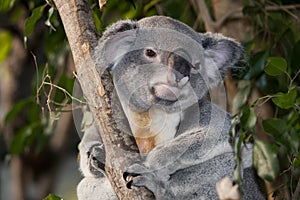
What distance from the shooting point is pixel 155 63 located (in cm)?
326

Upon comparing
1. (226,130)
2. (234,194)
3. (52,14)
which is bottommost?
(234,194)

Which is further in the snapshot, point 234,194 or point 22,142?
point 22,142

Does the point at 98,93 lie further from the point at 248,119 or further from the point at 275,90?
the point at 275,90

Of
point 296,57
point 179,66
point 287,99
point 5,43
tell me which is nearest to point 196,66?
point 179,66

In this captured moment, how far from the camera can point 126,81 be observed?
3.33 meters

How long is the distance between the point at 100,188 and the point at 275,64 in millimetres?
937

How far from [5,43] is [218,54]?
2.92 m

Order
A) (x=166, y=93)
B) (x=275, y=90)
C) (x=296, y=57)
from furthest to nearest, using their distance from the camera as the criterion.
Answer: (x=275, y=90) → (x=296, y=57) → (x=166, y=93)

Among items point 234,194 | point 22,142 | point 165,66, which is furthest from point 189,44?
point 22,142

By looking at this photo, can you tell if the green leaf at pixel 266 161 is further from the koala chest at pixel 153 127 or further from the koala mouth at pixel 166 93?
the koala chest at pixel 153 127

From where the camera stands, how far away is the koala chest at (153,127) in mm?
3299

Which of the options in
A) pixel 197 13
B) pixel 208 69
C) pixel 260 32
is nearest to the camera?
pixel 208 69

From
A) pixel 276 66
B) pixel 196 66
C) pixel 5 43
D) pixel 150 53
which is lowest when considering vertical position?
pixel 276 66

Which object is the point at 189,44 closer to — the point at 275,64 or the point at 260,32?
the point at 275,64
